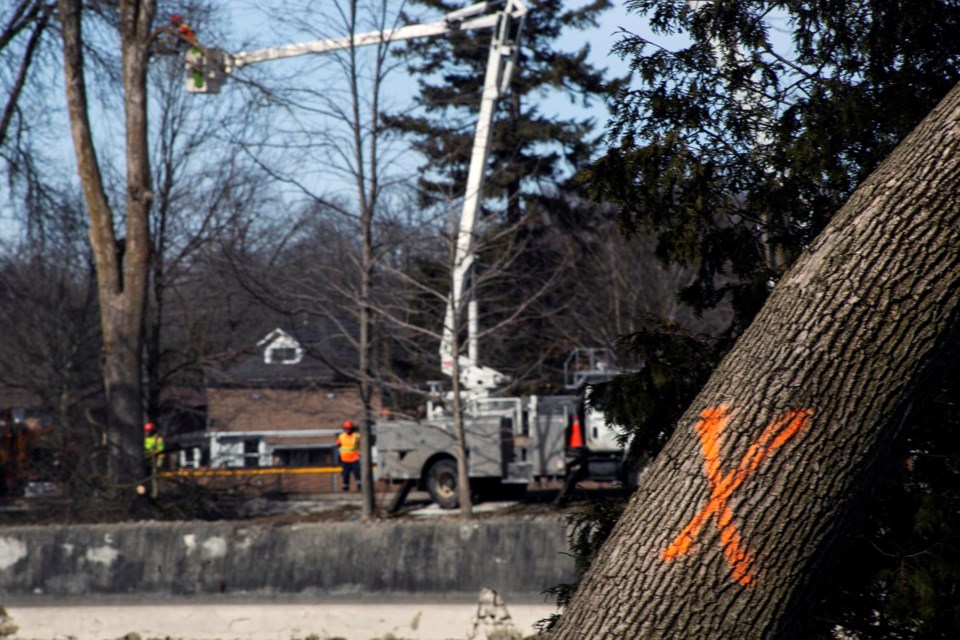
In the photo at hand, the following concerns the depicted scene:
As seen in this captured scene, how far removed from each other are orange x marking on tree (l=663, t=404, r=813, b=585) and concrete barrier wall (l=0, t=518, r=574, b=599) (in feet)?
22.4

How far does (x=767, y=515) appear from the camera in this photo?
3.61 meters

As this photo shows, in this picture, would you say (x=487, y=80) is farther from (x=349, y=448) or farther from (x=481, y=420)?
(x=349, y=448)

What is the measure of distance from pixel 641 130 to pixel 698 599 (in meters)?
2.61

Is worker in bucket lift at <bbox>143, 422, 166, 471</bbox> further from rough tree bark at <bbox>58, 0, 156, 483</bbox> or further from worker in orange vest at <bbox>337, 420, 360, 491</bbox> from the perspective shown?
worker in orange vest at <bbox>337, 420, 360, 491</bbox>

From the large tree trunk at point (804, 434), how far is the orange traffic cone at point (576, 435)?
50.4 feet

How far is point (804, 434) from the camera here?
3.62 m

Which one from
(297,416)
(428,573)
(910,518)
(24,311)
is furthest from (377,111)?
(297,416)

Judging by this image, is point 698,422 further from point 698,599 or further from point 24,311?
point 24,311

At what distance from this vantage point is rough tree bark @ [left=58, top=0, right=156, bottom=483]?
59.9 feet

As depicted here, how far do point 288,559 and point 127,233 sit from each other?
897 centimetres

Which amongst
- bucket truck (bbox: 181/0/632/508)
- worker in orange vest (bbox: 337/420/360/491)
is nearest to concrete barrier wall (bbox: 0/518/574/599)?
bucket truck (bbox: 181/0/632/508)

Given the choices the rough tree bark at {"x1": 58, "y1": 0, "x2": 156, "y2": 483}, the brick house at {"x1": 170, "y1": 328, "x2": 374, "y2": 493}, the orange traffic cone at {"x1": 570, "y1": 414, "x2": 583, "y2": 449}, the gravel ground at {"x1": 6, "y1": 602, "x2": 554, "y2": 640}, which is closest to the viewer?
the gravel ground at {"x1": 6, "y1": 602, "x2": 554, "y2": 640}

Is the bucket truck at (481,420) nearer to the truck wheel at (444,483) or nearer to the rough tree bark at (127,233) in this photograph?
the truck wheel at (444,483)

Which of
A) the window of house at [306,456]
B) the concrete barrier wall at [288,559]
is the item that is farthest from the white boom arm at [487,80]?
the window of house at [306,456]
